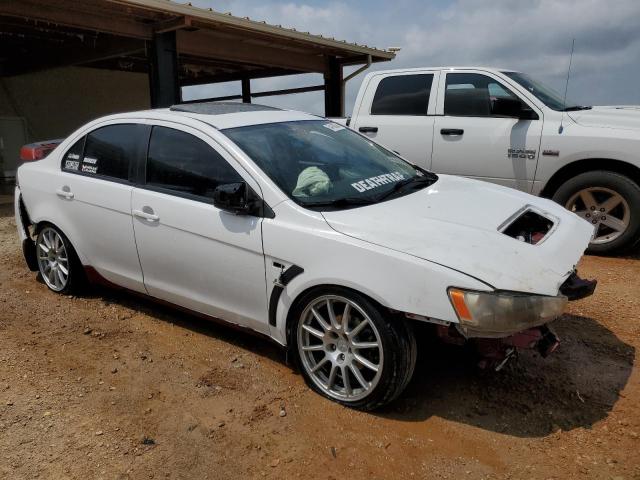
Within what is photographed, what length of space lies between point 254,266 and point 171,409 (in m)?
0.92

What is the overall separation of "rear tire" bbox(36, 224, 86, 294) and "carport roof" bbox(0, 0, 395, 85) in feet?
15.1

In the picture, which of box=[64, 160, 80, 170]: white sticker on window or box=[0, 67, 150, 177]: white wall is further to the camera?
box=[0, 67, 150, 177]: white wall

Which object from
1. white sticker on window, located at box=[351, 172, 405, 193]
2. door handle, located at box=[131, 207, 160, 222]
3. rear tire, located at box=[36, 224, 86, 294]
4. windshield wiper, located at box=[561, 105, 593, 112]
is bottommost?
rear tire, located at box=[36, 224, 86, 294]

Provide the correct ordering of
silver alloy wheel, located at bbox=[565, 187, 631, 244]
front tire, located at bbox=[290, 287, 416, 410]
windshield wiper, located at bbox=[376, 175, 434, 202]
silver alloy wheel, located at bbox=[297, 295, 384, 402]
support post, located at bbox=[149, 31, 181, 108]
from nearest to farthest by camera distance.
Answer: front tire, located at bbox=[290, 287, 416, 410]
silver alloy wheel, located at bbox=[297, 295, 384, 402]
windshield wiper, located at bbox=[376, 175, 434, 202]
silver alloy wheel, located at bbox=[565, 187, 631, 244]
support post, located at bbox=[149, 31, 181, 108]

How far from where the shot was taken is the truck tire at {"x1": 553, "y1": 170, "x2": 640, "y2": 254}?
544 centimetres

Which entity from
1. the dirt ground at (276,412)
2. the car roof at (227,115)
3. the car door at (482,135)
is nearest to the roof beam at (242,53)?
the car door at (482,135)

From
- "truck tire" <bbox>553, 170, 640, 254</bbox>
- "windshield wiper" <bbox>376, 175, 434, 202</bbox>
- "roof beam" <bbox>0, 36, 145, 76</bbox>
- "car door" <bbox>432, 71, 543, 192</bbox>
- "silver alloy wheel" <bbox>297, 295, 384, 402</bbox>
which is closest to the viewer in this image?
"silver alloy wheel" <bbox>297, 295, 384, 402</bbox>

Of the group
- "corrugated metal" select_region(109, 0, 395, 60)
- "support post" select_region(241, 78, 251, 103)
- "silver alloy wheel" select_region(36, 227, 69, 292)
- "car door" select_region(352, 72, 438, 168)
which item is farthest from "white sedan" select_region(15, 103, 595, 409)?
"support post" select_region(241, 78, 251, 103)

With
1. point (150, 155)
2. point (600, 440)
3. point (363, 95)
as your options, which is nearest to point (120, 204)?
point (150, 155)

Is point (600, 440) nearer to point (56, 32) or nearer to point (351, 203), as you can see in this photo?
point (351, 203)

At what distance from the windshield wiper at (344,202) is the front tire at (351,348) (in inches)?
Answer: 20.4

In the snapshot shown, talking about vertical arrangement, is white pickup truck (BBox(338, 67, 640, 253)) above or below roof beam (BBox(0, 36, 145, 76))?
below

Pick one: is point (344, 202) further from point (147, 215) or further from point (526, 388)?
point (526, 388)

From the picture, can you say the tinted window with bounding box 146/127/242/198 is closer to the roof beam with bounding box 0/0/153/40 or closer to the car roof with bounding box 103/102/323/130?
the car roof with bounding box 103/102/323/130
